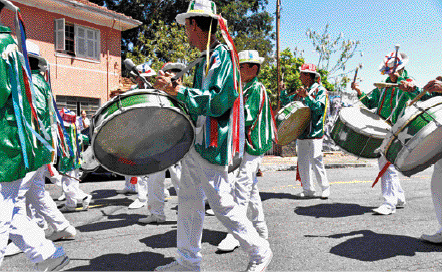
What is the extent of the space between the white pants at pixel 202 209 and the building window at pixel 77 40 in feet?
52.2

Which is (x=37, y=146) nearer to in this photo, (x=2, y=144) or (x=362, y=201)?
(x=2, y=144)

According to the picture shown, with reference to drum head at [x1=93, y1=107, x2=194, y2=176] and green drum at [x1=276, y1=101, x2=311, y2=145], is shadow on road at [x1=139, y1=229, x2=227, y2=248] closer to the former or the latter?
drum head at [x1=93, y1=107, x2=194, y2=176]

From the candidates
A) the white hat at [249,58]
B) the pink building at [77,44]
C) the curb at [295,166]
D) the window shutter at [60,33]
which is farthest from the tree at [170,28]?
the white hat at [249,58]

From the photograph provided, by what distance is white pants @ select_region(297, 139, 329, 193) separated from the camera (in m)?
7.09

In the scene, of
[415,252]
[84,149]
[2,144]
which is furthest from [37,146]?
[84,149]

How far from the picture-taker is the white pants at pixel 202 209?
3018mm

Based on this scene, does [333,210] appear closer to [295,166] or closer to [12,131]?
[12,131]

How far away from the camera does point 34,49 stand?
399 cm

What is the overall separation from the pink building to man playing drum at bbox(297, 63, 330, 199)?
1284 centimetres

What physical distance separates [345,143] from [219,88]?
276 centimetres

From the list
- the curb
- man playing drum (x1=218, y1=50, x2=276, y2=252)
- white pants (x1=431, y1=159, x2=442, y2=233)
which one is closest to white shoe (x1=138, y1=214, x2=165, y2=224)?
man playing drum (x1=218, y1=50, x2=276, y2=252)

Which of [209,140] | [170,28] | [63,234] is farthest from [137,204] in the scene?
[170,28]

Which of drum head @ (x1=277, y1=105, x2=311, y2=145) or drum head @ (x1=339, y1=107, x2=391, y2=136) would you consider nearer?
drum head @ (x1=339, y1=107, x2=391, y2=136)

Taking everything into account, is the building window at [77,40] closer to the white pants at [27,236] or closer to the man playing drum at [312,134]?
the man playing drum at [312,134]
